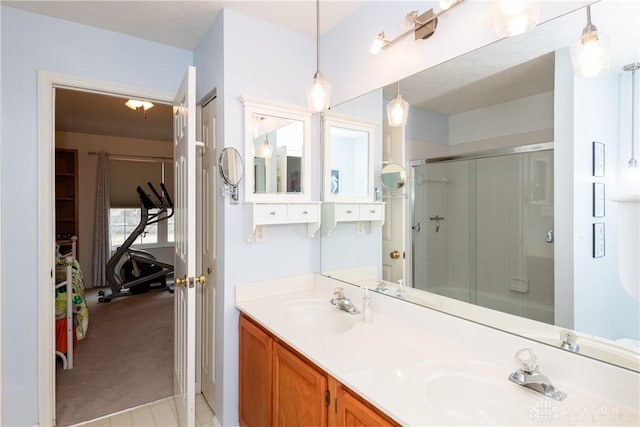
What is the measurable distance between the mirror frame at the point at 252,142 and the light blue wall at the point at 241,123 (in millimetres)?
43

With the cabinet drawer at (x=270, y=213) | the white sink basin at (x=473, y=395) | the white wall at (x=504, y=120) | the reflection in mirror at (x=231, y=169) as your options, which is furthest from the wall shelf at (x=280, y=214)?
the white sink basin at (x=473, y=395)

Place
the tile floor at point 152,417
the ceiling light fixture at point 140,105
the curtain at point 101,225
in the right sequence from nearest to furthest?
the tile floor at point 152,417 < the ceiling light fixture at point 140,105 < the curtain at point 101,225

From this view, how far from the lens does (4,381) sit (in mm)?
1855

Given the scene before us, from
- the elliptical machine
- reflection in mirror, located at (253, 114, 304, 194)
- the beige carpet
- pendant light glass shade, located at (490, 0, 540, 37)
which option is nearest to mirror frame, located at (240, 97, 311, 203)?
reflection in mirror, located at (253, 114, 304, 194)

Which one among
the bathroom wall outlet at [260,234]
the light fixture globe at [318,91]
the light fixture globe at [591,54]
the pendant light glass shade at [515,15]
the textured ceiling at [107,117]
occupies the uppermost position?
the textured ceiling at [107,117]

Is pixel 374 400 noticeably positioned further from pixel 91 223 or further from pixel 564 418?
pixel 91 223

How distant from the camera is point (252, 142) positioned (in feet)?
6.34

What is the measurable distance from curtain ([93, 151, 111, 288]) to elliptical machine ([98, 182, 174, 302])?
0.26 meters

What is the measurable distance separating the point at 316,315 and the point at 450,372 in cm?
91

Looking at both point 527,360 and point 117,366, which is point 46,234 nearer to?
point 117,366

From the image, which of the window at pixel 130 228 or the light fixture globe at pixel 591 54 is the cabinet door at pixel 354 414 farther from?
the window at pixel 130 228

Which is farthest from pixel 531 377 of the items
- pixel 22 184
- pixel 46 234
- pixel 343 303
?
pixel 22 184

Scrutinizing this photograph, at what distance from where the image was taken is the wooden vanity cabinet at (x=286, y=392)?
1.07m

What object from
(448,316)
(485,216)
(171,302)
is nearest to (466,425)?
(448,316)
